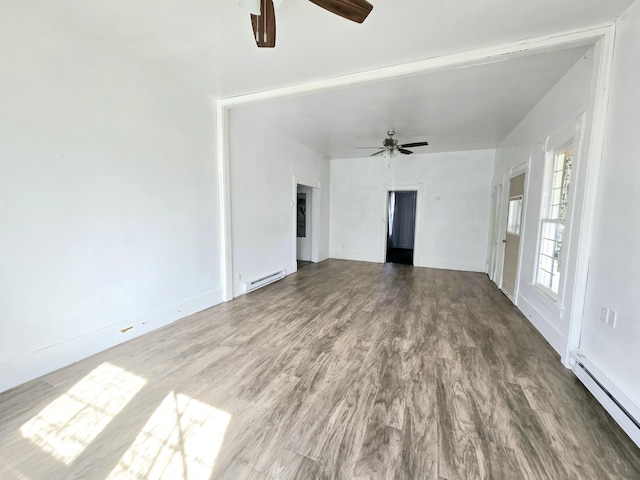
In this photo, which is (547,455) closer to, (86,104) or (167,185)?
(167,185)

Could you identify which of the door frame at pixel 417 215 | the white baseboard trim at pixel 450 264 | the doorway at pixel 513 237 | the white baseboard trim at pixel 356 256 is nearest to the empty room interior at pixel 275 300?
the doorway at pixel 513 237

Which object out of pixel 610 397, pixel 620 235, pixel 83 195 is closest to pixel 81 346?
pixel 83 195

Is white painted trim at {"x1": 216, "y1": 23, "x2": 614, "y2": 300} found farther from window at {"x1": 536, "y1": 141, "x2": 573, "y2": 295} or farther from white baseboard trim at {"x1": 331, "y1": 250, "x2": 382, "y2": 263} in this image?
white baseboard trim at {"x1": 331, "y1": 250, "x2": 382, "y2": 263}

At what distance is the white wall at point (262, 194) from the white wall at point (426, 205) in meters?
1.48

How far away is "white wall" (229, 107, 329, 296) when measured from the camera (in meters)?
4.13

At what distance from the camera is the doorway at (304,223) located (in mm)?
6887

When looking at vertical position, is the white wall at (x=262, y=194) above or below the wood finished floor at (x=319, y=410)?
above

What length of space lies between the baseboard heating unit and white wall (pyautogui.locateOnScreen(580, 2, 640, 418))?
37 millimetres

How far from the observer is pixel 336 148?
614 centimetres

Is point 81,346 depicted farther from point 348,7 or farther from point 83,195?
point 348,7

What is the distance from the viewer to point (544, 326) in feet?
9.57

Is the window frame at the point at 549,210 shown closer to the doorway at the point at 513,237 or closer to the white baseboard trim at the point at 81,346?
the doorway at the point at 513,237

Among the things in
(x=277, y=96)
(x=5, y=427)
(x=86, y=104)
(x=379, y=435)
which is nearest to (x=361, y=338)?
(x=379, y=435)

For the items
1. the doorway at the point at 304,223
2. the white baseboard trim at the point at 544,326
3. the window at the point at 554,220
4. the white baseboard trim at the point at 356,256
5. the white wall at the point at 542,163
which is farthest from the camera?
the white baseboard trim at the point at 356,256
